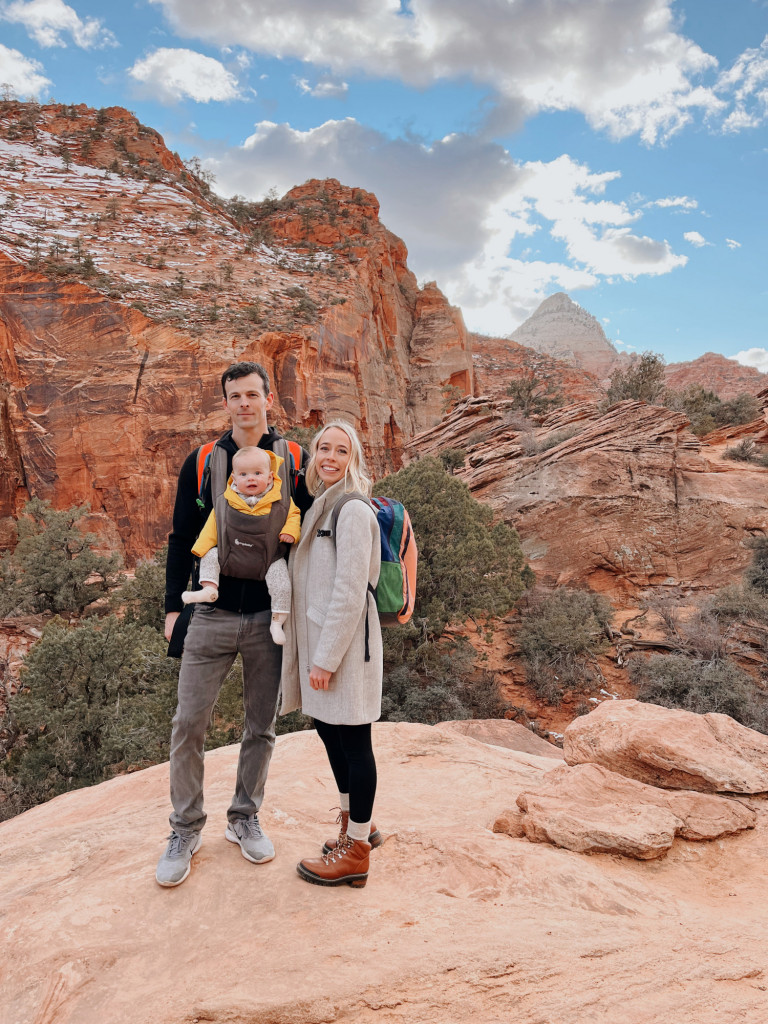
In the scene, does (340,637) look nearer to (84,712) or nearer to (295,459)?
(295,459)

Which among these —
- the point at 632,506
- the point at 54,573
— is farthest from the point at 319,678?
the point at 54,573

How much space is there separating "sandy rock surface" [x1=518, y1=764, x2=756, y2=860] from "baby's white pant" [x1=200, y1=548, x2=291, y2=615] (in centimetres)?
193

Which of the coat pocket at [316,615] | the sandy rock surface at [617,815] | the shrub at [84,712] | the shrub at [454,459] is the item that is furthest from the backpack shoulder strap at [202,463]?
the shrub at [454,459]

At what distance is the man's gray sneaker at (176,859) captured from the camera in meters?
2.21

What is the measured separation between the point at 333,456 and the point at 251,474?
1.16 feet

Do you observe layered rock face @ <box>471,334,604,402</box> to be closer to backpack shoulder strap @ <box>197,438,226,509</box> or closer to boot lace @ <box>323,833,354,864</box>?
backpack shoulder strap @ <box>197,438,226,509</box>

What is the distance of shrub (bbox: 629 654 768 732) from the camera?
8.60m

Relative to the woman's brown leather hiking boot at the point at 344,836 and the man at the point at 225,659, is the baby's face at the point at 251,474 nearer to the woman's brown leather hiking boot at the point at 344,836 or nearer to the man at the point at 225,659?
the man at the point at 225,659

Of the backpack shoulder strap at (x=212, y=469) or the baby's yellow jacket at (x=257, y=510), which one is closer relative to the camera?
the baby's yellow jacket at (x=257, y=510)

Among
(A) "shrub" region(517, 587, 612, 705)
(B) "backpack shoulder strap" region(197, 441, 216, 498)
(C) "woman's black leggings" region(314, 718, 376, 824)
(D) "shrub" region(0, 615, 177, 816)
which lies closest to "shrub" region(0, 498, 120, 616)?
(D) "shrub" region(0, 615, 177, 816)

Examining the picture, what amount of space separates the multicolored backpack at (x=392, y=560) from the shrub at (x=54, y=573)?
14863 mm

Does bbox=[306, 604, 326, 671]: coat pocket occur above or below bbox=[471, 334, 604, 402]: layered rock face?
below

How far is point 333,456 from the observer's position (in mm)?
2395

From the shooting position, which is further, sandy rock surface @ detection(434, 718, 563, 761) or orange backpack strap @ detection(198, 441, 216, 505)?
sandy rock surface @ detection(434, 718, 563, 761)
